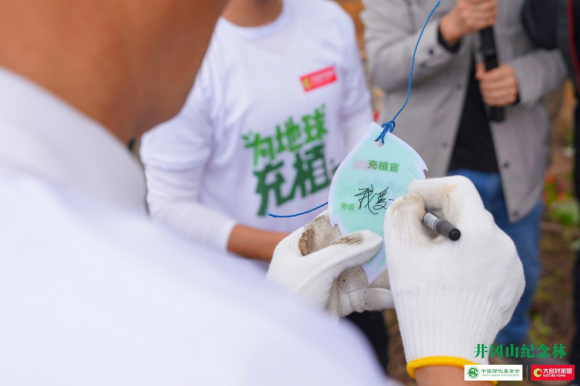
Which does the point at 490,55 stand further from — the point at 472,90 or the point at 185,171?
the point at 185,171

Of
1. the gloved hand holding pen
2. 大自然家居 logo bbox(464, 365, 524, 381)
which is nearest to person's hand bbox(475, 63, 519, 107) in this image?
the gloved hand holding pen

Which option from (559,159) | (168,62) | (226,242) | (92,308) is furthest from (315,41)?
(559,159)

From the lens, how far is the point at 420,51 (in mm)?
Result: 1136

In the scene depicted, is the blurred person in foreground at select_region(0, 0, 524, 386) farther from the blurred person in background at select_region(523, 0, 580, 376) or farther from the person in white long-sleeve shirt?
the blurred person in background at select_region(523, 0, 580, 376)

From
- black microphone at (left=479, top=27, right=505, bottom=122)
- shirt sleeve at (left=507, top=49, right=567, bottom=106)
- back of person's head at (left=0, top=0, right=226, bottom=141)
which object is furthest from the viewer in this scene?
shirt sleeve at (left=507, top=49, right=567, bottom=106)

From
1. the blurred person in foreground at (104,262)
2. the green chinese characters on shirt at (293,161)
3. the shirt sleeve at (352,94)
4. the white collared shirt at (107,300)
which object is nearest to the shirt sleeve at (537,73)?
the shirt sleeve at (352,94)

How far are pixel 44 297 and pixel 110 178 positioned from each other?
112 mm

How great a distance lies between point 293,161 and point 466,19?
1.50ft

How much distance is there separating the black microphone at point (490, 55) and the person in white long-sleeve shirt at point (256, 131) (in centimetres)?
30

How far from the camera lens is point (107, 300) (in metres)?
0.37

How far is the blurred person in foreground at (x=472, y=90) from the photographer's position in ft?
3.85

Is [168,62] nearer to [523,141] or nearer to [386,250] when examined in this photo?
[386,250]

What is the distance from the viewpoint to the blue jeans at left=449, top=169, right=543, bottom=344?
4.82ft

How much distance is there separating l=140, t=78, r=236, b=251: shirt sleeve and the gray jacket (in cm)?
41
